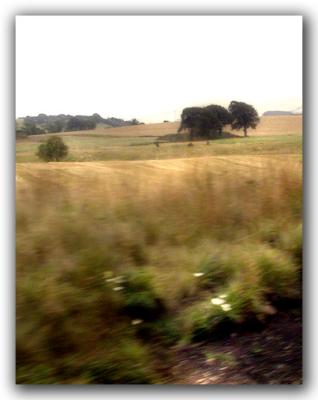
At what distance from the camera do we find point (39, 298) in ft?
7.13

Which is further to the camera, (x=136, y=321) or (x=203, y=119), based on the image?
(x=203, y=119)

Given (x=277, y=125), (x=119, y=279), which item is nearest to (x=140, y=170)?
(x=119, y=279)

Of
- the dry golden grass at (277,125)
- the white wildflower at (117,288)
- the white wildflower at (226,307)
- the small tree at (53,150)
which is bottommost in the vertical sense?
the white wildflower at (226,307)

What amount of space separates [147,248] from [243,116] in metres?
0.74

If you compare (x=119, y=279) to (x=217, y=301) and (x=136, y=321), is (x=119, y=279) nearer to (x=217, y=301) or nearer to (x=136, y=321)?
(x=136, y=321)

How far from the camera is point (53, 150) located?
2.27 meters

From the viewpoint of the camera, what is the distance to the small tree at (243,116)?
2.31 metres

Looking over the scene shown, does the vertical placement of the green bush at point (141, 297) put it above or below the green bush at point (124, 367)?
above

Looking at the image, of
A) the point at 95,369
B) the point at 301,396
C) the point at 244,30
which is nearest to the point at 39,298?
the point at 95,369

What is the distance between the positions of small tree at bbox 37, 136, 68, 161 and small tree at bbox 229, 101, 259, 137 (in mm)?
771

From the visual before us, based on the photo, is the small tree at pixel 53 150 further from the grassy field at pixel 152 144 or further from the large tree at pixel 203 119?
the large tree at pixel 203 119

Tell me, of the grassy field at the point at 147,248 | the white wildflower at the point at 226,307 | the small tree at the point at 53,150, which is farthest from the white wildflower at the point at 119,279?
the small tree at the point at 53,150

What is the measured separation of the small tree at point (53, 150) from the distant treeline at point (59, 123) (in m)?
0.04

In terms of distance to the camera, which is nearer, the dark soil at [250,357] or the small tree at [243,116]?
the dark soil at [250,357]
